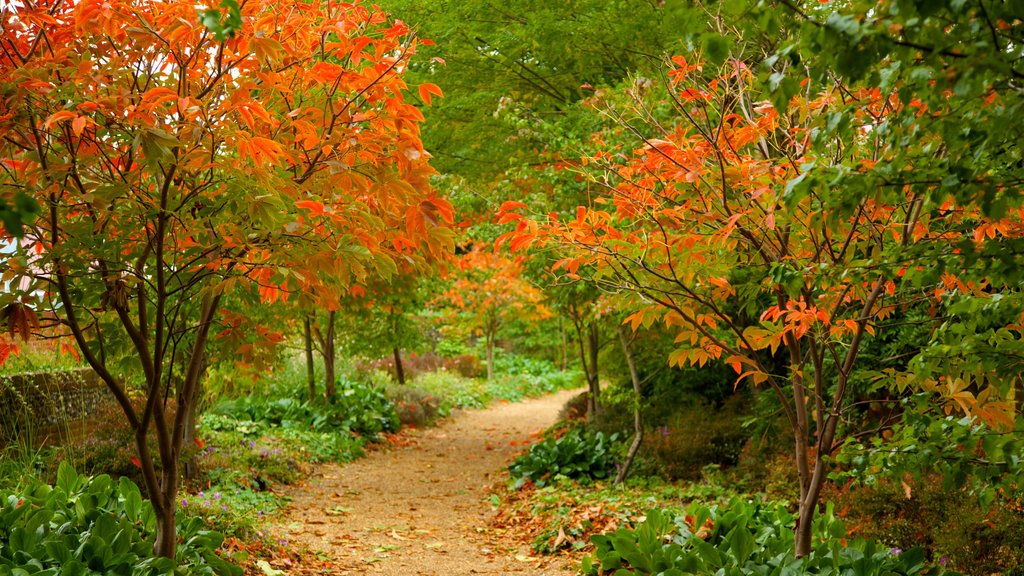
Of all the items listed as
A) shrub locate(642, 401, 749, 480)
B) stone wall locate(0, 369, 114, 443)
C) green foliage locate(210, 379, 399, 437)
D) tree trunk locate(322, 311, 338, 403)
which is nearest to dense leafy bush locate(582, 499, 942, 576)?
shrub locate(642, 401, 749, 480)

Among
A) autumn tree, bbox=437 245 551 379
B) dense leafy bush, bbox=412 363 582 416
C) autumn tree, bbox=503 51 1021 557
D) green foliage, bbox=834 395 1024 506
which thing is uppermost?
autumn tree, bbox=437 245 551 379

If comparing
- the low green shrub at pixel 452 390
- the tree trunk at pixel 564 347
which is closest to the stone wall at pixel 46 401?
the low green shrub at pixel 452 390

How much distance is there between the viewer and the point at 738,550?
3.96 metres

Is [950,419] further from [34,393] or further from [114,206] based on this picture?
[34,393]

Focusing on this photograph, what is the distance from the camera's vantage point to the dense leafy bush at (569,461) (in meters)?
8.02

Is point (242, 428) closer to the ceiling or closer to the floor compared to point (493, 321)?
closer to the floor

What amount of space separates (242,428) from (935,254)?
8252 millimetres

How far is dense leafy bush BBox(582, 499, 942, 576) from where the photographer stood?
11.8 ft

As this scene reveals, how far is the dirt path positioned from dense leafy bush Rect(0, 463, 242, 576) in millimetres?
1246

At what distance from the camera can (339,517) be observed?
6.89 metres

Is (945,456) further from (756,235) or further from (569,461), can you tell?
(569,461)

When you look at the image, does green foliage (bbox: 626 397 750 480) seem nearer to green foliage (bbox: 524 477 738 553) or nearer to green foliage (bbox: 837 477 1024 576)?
green foliage (bbox: 524 477 738 553)

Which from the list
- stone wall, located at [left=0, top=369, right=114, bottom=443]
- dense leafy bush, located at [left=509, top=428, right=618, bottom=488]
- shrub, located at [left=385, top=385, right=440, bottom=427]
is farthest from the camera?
shrub, located at [left=385, top=385, right=440, bottom=427]

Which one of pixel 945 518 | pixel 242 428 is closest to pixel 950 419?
pixel 945 518
